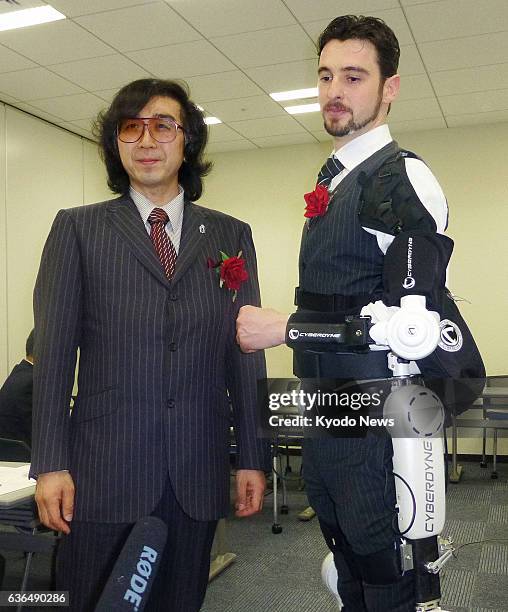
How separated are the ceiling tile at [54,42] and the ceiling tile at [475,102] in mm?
3166

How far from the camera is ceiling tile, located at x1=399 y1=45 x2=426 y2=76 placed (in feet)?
16.4

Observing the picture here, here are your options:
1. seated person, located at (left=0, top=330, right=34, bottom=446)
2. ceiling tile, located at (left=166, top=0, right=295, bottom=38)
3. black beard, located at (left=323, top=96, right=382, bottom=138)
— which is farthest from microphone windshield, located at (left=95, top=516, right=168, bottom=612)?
ceiling tile, located at (left=166, top=0, right=295, bottom=38)

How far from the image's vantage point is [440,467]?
133 centimetres

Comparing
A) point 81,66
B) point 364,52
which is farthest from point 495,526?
point 81,66

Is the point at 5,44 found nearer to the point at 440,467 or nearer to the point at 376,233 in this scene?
the point at 376,233

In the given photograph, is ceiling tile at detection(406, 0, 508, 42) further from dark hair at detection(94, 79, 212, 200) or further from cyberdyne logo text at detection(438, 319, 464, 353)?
cyberdyne logo text at detection(438, 319, 464, 353)

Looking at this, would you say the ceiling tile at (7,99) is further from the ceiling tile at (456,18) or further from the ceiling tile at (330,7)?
the ceiling tile at (456,18)

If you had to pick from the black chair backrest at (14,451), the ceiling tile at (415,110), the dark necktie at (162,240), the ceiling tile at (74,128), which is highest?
the ceiling tile at (74,128)

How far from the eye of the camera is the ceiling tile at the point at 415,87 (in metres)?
5.65

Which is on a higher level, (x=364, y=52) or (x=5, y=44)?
(x=5, y=44)

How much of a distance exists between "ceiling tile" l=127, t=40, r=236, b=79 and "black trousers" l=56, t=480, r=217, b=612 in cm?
397

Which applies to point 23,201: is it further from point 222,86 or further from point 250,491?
point 250,491

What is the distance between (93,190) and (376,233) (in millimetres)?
6516

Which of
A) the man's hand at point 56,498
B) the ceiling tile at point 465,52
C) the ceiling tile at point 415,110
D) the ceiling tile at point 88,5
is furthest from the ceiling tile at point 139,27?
the man's hand at point 56,498
